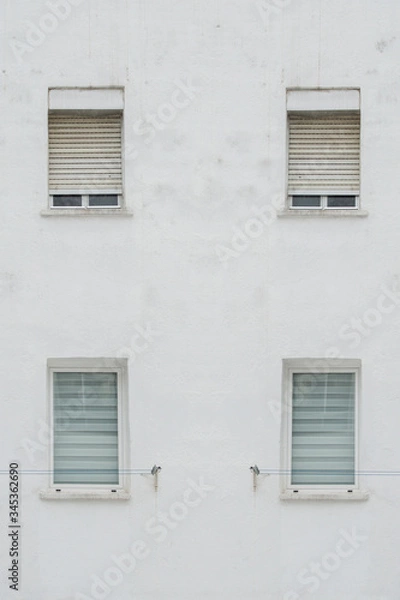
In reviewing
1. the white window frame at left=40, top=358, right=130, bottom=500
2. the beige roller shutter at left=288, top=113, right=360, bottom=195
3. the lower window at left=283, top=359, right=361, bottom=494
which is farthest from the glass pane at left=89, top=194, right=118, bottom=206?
the lower window at left=283, top=359, right=361, bottom=494

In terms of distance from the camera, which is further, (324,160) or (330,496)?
(324,160)

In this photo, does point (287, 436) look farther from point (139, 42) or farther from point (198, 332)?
point (139, 42)

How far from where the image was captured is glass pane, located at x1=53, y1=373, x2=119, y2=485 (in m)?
9.96

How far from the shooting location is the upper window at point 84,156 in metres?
9.92

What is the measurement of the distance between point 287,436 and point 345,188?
2566 mm

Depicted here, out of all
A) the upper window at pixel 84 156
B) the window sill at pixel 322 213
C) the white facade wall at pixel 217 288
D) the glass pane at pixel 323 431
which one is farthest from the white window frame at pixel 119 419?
the window sill at pixel 322 213

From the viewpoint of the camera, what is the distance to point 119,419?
9945mm

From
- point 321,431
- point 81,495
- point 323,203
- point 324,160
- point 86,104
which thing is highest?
point 86,104

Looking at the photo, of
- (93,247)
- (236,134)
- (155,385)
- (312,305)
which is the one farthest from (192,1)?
(155,385)

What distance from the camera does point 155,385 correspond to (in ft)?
32.0

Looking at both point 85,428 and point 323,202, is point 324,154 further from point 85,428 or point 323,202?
point 85,428

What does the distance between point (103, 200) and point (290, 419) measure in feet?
9.57

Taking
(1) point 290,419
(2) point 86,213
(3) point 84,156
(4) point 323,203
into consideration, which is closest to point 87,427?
(1) point 290,419

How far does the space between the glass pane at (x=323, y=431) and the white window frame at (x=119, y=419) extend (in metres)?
1.70
